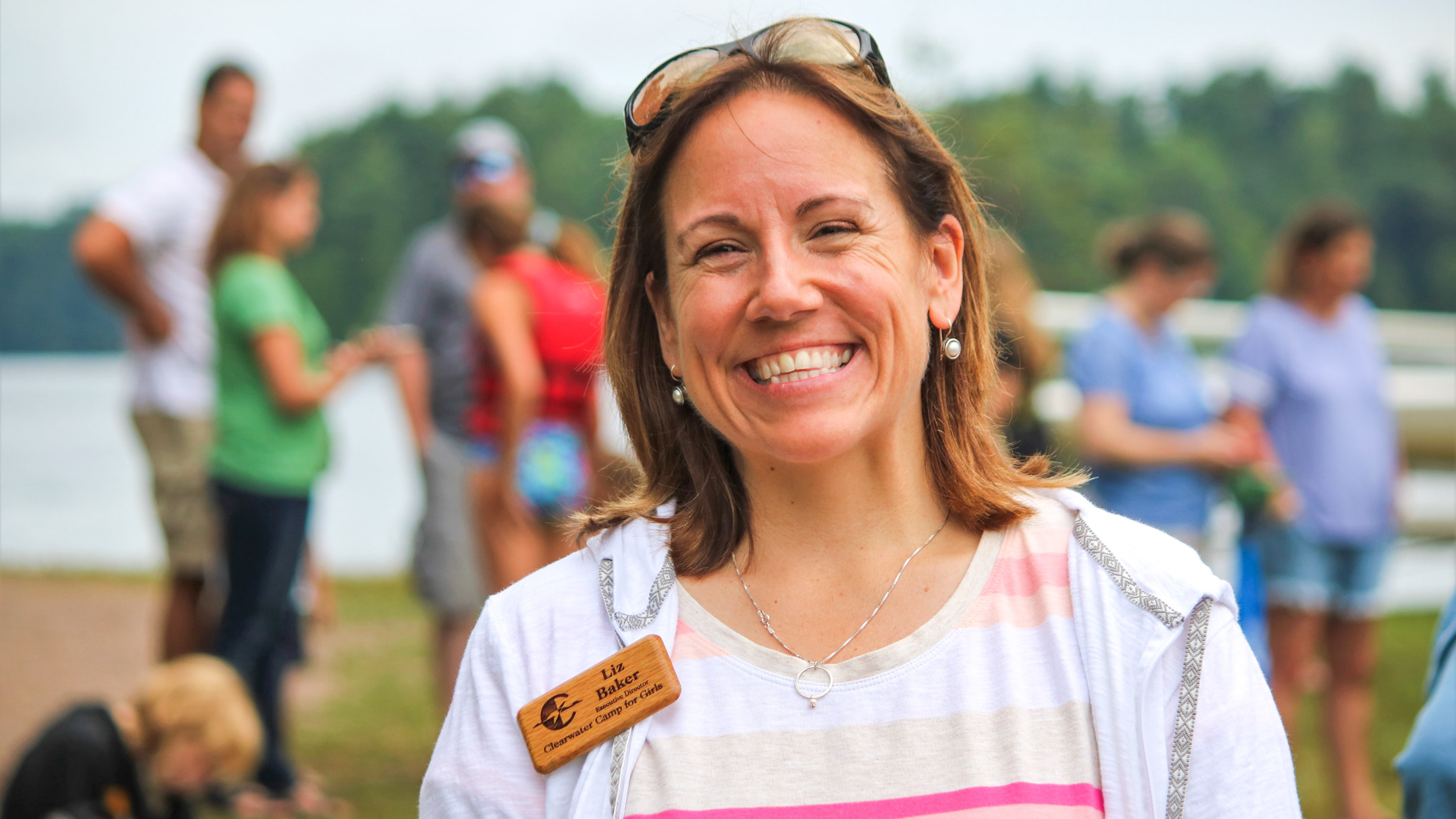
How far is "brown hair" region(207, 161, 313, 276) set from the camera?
4266 mm

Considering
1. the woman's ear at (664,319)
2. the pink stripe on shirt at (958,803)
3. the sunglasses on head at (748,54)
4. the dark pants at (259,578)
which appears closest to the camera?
the pink stripe on shirt at (958,803)

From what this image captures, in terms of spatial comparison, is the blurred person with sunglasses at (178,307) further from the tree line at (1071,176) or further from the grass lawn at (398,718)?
→ the tree line at (1071,176)

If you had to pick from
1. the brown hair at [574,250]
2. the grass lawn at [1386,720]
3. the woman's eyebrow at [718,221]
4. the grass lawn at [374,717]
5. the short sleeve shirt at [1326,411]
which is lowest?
the grass lawn at [1386,720]

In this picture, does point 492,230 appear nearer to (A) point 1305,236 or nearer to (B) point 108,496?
(A) point 1305,236

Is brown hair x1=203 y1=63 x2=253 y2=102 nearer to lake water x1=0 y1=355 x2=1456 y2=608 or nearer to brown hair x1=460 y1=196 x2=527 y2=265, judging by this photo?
brown hair x1=460 y1=196 x2=527 y2=265

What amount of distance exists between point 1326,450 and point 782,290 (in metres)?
3.80

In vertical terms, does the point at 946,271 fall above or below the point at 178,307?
below

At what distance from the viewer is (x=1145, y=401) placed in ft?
15.1

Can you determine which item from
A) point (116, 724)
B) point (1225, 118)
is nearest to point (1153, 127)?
point (1225, 118)

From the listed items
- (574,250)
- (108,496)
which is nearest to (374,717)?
(574,250)

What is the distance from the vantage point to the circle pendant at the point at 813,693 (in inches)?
58.8

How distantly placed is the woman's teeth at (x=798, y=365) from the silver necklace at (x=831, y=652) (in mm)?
267

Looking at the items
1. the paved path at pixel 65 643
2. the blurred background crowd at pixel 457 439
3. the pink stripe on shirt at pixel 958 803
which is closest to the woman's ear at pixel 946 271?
the pink stripe on shirt at pixel 958 803

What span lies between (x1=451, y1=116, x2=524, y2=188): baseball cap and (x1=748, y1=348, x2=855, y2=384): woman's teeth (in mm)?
3265
